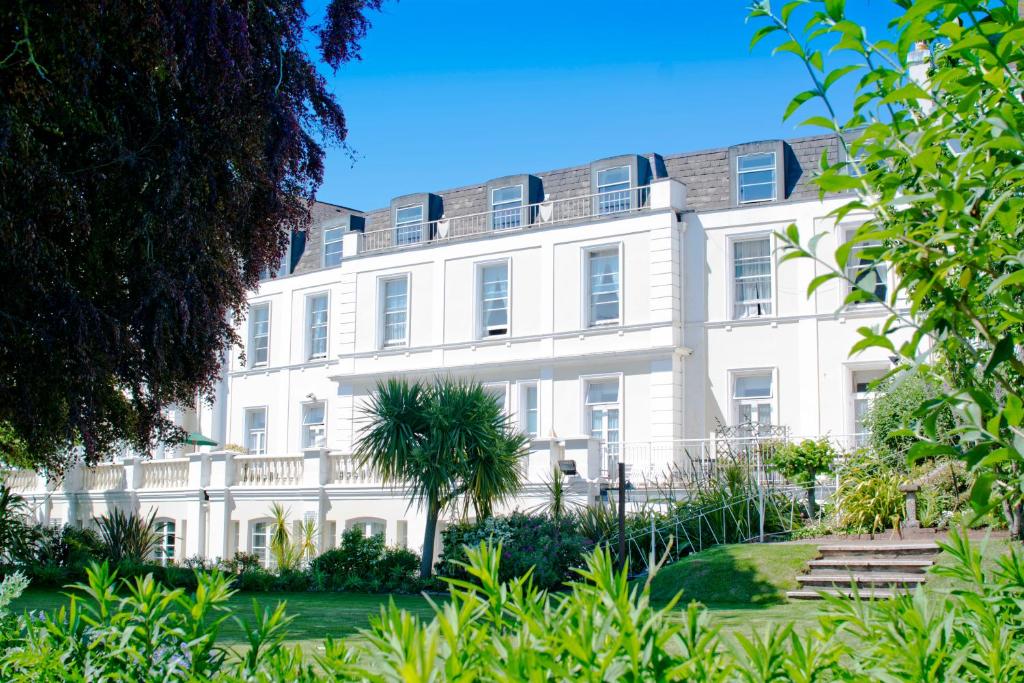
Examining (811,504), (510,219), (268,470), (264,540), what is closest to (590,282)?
(510,219)

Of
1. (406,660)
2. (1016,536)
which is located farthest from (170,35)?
(1016,536)

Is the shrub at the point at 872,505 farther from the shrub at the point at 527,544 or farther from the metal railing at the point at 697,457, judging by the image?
the shrub at the point at 527,544

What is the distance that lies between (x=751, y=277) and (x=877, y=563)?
15858mm

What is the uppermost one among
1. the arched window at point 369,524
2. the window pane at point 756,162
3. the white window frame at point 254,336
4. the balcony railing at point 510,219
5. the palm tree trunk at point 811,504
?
the window pane at point 756,162

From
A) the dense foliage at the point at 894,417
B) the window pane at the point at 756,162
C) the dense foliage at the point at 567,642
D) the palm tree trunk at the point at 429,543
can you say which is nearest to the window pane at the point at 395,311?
the window pane at the point at 756,162

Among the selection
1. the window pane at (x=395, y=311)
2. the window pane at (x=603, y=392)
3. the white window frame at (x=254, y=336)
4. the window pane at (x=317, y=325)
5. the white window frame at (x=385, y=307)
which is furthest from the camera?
the white window frame at (x=254, y=336)

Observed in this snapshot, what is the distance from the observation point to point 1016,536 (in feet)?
45.4

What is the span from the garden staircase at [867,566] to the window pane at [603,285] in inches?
628

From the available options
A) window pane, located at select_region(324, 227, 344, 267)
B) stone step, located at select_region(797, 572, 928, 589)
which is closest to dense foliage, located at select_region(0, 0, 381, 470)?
stone step, located at select_region(797, 572, 928, 589)

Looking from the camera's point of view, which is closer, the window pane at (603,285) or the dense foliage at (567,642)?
the dense foliage at (567,642)

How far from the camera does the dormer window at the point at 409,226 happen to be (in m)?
35.8

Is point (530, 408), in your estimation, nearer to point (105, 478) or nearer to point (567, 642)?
point (105, 478)

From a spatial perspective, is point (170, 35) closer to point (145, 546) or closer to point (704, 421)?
point (145, 546)

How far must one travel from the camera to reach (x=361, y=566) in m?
20.4
